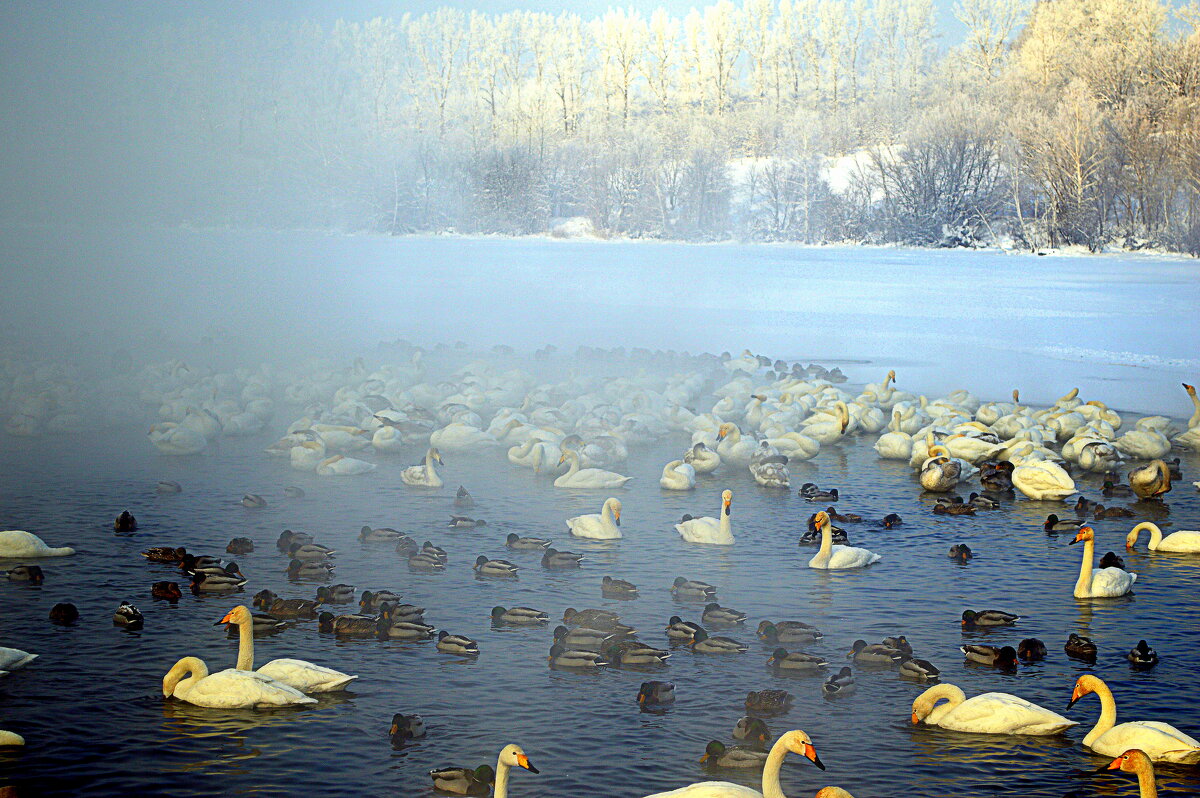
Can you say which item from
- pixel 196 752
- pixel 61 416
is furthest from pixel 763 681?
pixel 61 416

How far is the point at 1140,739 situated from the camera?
7.11 meters

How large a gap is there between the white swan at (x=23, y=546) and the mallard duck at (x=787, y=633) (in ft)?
22.6

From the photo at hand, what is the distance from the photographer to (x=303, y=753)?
286 inches

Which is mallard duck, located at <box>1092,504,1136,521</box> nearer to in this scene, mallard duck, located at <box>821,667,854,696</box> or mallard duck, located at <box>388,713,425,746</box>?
mallard duck, located at <box>821,667,854,696</box>

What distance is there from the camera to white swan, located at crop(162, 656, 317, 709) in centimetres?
784

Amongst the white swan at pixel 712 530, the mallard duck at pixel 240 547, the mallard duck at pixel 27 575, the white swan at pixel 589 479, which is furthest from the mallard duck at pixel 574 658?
the white swan at pixel 589 479

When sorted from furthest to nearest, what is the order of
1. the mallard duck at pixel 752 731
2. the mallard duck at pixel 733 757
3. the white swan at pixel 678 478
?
the white swan at pixel 678 478
the mallard duck at pixel 752 731
the mallard duck at pixel 733 757

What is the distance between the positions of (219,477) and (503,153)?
80.1m

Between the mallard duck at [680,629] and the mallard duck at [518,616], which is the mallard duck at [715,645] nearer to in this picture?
the mallard duck at [680,629]

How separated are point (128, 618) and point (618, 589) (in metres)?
4.08

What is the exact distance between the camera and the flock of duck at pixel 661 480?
25.1 feet

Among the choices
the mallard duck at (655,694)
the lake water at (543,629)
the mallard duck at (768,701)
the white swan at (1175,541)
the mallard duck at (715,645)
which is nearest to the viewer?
the lake water at (543,629)

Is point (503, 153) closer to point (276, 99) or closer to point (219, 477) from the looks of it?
point (276, 99)

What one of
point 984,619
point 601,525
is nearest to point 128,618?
point 601,525
